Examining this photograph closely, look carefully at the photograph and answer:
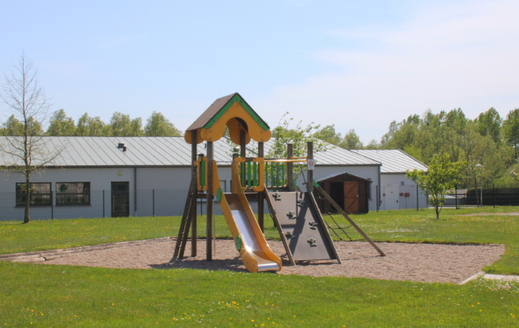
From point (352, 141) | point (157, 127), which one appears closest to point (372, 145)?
point (352, 141)

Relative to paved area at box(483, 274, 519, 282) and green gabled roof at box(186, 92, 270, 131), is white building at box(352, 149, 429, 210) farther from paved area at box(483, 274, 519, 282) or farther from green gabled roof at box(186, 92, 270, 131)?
paved area at box(483, 274, 519, 282)

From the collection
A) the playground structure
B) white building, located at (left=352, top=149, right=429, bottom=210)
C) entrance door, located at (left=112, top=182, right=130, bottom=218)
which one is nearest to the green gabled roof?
the playground structure

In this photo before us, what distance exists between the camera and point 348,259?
11695 millimetres

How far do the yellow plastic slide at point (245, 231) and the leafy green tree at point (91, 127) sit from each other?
57754mm

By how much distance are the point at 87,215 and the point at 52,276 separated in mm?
20987

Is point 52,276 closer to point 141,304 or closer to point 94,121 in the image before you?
point 141,304

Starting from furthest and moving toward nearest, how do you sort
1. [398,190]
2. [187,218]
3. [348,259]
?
[398,190] → [187,218] → [348,259]

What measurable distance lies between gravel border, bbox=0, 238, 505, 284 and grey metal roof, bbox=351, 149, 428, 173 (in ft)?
87.6

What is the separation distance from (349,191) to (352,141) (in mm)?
63991

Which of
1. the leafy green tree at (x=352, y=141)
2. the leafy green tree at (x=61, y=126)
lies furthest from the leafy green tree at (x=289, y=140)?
the leafy green tree at (x=352, y=141)

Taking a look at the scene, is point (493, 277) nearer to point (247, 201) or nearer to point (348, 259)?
point (348, 259)

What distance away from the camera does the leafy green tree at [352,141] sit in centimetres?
9397

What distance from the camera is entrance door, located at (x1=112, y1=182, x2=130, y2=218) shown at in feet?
96.8

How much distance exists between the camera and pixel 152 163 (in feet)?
102
